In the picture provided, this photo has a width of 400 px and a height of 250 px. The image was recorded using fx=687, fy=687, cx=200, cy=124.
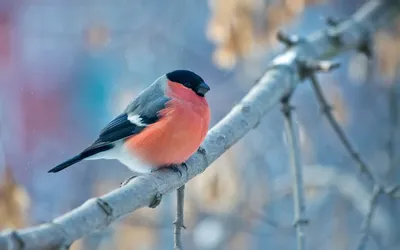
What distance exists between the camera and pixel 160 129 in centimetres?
93

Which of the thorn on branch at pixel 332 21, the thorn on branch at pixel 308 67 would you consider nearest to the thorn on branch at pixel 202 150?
the thorn on branch at pixel 308 67

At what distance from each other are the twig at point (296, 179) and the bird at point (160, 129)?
0.15 m

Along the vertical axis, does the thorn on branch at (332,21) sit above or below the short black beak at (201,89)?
above

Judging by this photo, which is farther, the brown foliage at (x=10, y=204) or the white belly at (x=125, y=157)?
the brown foliage at (x=10, y=204)

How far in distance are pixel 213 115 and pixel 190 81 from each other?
97 centimetres

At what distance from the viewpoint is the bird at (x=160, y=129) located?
89cm

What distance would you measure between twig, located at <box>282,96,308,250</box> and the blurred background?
0.22 meters

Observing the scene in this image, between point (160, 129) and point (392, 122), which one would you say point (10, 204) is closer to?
point (160, 129)

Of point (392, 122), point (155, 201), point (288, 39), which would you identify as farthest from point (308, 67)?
point (392, 122)

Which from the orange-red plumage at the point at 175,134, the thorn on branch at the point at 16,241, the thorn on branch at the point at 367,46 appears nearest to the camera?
the thorn on branch at the point at 16,241

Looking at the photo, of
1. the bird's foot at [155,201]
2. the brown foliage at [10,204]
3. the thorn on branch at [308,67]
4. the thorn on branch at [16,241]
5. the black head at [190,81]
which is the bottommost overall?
the thorn on branch at [16,241]

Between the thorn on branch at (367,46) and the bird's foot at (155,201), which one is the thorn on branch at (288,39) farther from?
the bird's foot at (155,201)

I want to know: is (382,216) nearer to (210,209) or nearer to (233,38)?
(210,209)

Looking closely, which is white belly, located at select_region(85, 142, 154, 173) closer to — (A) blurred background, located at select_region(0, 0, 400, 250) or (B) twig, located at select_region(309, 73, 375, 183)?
(A) blurred background, located at select_region(0, 0, 400, 250)
